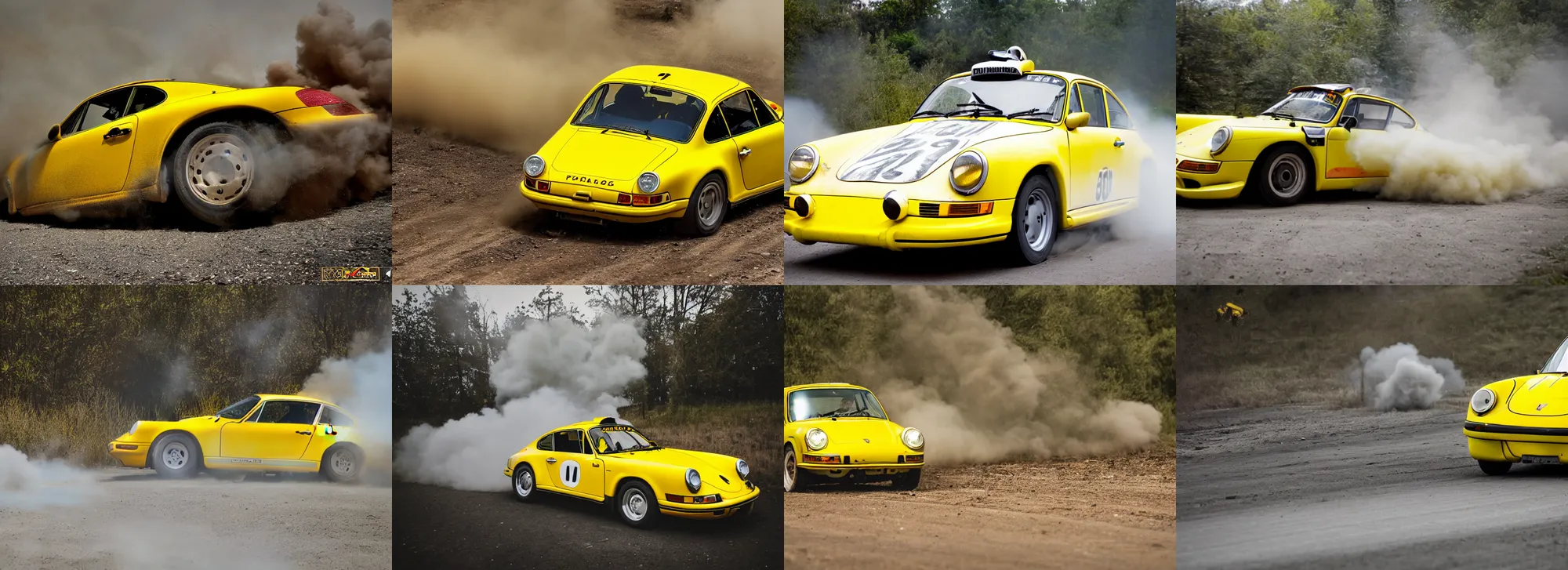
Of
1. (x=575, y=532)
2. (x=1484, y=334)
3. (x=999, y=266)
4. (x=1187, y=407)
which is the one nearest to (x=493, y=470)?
(x=575, y=532)

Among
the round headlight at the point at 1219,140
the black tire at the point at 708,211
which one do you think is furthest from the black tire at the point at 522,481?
the round headlight at the point at 1219,140

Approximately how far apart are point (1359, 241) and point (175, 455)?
944cm

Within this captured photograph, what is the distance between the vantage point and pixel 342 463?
31.4 ft

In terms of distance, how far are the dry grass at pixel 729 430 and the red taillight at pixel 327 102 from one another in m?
3.16

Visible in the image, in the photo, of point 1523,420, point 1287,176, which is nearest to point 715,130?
point 1287,176

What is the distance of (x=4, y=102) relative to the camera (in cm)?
916

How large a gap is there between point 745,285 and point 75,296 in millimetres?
5126

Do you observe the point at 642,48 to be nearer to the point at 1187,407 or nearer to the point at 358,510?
the point at 358,510

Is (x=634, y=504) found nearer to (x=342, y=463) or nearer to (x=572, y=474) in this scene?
(x=572, y=474)

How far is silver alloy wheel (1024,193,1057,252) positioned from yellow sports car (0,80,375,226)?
551 centimetres

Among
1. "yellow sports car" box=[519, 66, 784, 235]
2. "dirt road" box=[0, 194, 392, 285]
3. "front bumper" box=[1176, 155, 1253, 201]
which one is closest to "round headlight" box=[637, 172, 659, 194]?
"yellow sports car" box=[519, 66, 784, 235]

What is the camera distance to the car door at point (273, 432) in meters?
9.53

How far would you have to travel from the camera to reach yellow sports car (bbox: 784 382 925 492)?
9250 millimetres

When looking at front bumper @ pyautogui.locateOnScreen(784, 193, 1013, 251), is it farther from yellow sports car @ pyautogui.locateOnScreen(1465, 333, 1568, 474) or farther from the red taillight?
yellow sports car @ pyautogui.locateOnScreen(1465, 333, 1568, 474)
